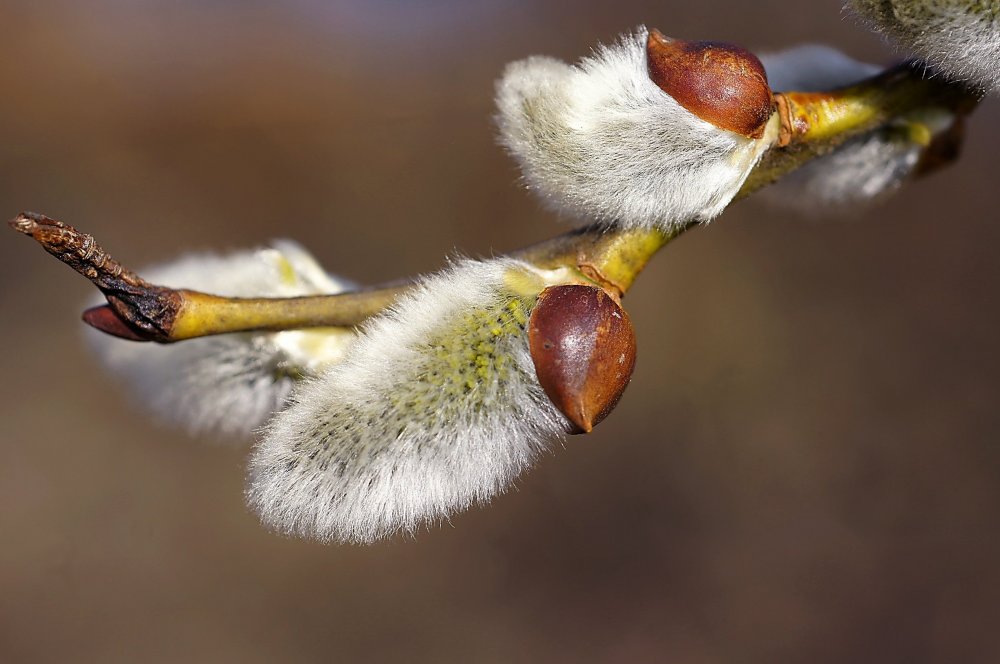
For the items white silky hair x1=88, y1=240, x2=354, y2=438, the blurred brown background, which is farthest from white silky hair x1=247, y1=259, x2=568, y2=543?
the blurred brown background

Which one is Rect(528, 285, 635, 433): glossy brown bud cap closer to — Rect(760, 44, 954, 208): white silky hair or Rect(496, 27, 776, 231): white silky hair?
Rect(496, 27, 776, 231): white silky hair

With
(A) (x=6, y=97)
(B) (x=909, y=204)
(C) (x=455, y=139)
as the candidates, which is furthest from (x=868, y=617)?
(A) (x=6, y=97)

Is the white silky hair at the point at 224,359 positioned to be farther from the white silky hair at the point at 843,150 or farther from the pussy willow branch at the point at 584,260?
the white silky hair at the point at 843,150

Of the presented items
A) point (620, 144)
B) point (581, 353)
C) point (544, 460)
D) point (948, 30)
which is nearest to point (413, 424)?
point (581, 353)

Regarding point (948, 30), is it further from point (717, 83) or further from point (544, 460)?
point (544, 460)

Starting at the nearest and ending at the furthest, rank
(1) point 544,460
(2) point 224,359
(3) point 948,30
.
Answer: (3) point 948,30 → (2) point 224,359 → (1) point 544,460

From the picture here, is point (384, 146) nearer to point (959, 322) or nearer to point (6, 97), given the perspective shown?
point (6, 97)
